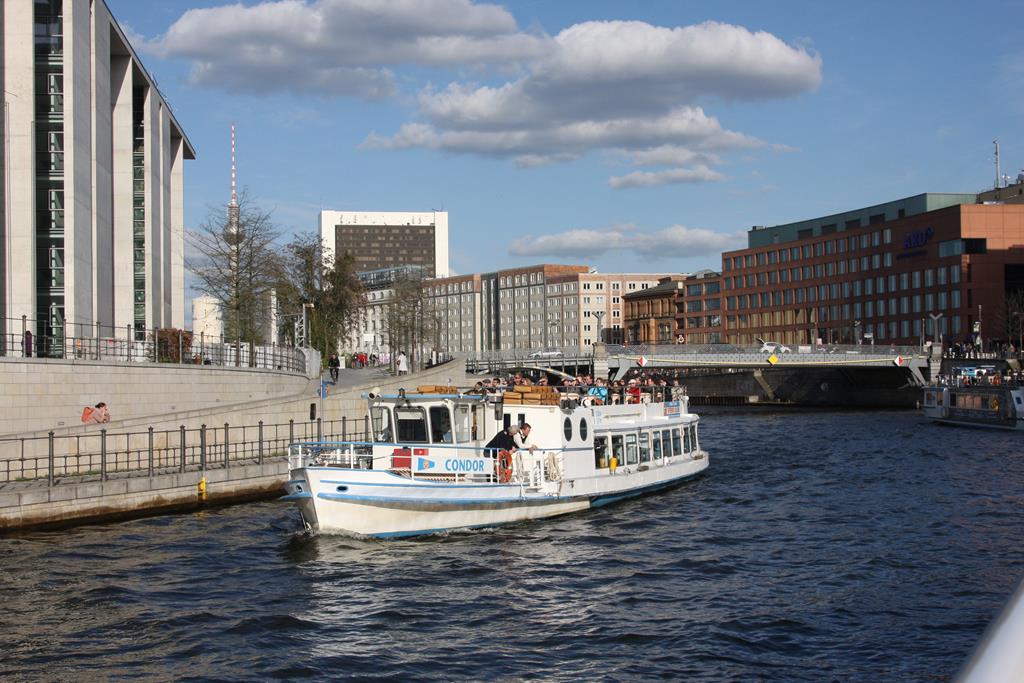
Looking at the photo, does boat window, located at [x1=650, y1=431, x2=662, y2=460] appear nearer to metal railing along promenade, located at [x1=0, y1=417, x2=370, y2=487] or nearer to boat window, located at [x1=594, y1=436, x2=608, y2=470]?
boat window, located at [x1=594, y1=436, x2=608, y2=470]

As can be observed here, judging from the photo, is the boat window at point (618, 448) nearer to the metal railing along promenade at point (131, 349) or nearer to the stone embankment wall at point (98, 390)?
the stone embankment wall at point (98, 390)

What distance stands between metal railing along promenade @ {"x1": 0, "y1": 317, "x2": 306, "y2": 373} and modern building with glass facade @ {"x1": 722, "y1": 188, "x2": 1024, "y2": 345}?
84.2 m

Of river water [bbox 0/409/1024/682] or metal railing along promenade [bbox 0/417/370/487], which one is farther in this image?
metal railing along promenade [bbox 0/417/370/487]

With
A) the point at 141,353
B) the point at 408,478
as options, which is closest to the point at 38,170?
the point at 141,353

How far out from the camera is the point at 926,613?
20250 mm

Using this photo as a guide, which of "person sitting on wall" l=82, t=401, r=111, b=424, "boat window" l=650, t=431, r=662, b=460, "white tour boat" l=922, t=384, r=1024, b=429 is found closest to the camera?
"person sitting on wall" l=82, t=401, r=111, b=424

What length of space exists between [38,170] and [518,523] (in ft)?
95.7

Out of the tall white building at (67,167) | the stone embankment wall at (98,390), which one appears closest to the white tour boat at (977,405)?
the stone embankment wall at (98,390)

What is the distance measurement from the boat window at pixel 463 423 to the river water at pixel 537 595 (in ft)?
9.84

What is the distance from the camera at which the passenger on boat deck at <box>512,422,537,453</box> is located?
30875 millimetres

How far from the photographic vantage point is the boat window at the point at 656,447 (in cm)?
4122

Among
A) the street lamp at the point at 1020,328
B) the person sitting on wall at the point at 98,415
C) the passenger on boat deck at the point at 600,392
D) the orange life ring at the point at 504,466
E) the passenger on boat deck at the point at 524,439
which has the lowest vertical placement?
the orange life ring at the point at 504,466

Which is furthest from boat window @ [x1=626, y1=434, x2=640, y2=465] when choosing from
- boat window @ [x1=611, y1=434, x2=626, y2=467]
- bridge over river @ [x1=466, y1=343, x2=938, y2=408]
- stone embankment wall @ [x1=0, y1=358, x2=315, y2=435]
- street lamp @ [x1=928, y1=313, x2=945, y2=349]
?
street lamp @ [x1=928, y1=313, x2=945, y2=349]

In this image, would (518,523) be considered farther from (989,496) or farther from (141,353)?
(141,353)
